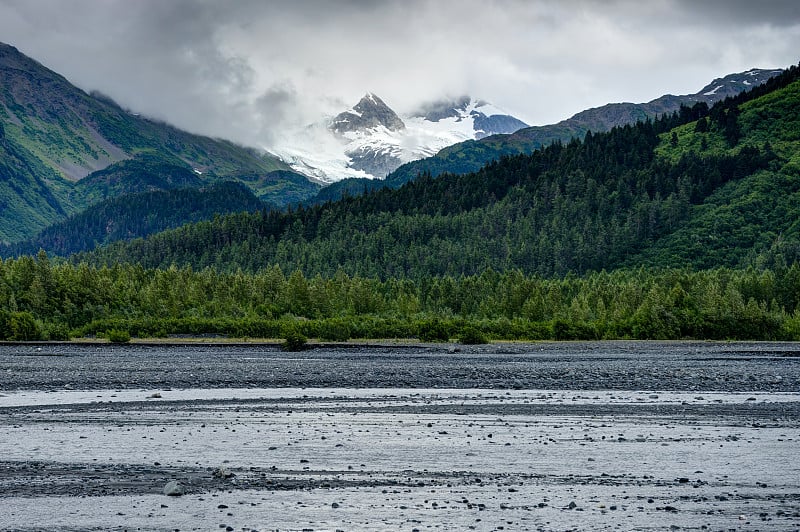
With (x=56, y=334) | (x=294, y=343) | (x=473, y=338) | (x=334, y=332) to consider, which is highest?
(x=334, y=332)

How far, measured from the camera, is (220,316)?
124m

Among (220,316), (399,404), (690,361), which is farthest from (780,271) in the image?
(399,404)

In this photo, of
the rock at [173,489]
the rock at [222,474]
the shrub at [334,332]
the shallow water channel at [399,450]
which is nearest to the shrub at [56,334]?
the shrub at [334,332]

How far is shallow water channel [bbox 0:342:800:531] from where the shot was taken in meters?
19.9

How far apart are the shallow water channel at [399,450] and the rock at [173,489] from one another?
0.13m

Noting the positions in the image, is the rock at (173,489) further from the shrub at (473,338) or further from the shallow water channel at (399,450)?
the shrub at (473,338)

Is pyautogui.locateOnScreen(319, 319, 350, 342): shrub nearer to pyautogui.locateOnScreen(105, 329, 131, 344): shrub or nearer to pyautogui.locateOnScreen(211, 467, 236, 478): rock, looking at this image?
pyautogui.locateOnScreen(105, 329, 131, 344): shrub

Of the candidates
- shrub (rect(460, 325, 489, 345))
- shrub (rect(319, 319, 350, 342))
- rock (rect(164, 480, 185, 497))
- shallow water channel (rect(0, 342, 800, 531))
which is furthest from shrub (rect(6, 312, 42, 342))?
rock (rect(164, 480, 185, 497))

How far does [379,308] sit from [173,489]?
380 feet

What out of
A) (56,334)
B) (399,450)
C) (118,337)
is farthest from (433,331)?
(399,450)

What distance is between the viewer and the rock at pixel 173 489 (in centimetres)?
2150

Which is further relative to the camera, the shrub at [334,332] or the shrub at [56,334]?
the shrub at [334,332]

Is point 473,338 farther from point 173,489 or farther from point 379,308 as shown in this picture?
point 173,489

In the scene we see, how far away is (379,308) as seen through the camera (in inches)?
5408
